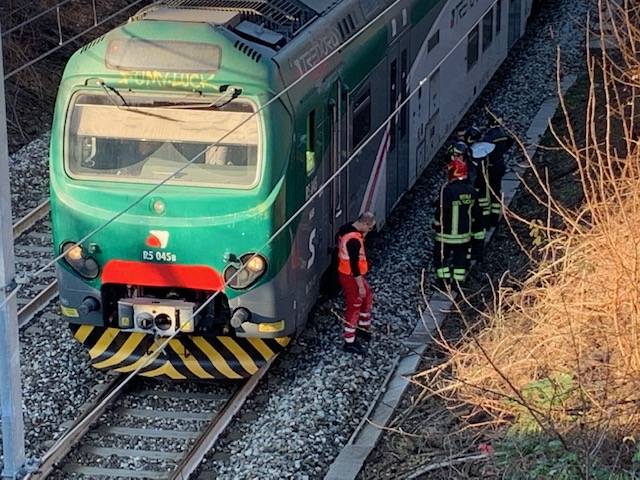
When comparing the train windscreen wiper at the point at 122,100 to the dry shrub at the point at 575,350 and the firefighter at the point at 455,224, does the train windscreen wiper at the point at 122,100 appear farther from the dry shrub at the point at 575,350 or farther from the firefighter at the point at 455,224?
the firefighter at the point at 455,224

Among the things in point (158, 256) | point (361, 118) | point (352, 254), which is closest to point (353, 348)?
point (352, 254)

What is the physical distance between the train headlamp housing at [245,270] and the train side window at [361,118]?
239cm

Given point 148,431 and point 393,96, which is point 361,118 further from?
point 148,431

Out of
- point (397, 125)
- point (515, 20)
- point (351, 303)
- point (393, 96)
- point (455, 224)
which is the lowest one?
point (515, 20)

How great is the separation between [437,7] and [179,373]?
6.62m

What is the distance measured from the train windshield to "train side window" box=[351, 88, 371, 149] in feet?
7.26

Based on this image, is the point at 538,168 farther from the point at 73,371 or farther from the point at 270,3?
the point at 73,371

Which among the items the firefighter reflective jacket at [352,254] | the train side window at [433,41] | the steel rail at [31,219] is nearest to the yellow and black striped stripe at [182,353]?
the firefighter reflective jacket at [352,254]

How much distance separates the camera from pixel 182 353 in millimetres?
11484

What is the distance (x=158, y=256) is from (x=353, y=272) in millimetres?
1945

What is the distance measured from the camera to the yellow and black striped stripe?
1147cm

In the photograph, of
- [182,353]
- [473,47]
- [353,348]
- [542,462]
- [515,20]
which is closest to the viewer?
A: [542,462]

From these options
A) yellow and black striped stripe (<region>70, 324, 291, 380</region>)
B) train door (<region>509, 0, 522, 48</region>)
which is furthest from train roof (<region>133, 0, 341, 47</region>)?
train door (<region>509, 0, 522, 48</region>)

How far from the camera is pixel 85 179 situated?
11.2 meters
